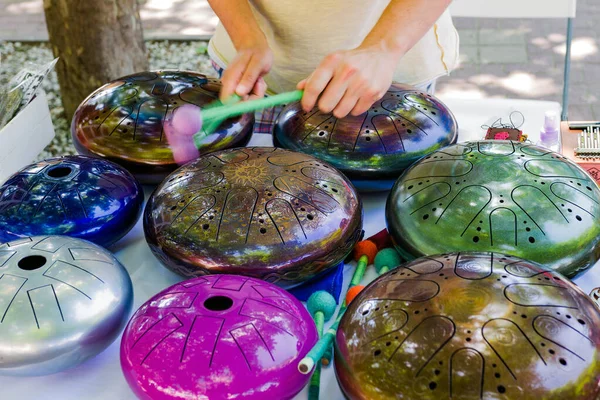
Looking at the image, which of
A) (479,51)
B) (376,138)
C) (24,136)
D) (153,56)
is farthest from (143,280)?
(479,51)

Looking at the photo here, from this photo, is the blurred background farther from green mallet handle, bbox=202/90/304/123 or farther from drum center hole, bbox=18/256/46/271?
drum center hole, bbox=18/256/46/271

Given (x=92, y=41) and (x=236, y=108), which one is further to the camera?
(x=92, y=41)

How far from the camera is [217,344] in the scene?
2.87 feet

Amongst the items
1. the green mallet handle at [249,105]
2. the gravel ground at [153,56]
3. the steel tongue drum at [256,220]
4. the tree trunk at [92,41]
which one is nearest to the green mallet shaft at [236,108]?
the green mallet handle at [249,105]

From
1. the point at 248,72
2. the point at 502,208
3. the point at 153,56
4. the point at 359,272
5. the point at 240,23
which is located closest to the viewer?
the point at 502,208

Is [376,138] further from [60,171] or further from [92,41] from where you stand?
[92,41]

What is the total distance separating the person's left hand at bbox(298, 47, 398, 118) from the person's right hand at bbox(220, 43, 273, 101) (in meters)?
0.14

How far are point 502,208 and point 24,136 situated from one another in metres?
1.14

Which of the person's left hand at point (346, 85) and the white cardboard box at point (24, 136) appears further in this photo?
the white cardboard box at point (24, 136)

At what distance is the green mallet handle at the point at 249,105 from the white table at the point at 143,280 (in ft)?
0.75

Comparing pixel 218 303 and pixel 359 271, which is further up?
pixel 218 303

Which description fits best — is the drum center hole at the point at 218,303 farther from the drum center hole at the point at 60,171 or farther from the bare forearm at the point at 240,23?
the bare forearm at the point at 240,23

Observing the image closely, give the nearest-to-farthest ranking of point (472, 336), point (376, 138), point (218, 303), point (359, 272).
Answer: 1. point (472, 336)
2. point (218, 303)
3. point (359, 272)
4. point (376, 138)

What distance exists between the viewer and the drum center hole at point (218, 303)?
0.94 metres
